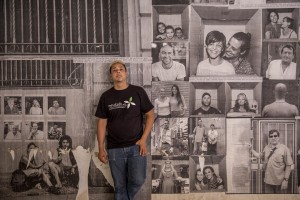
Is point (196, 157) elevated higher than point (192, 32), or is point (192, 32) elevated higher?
point (192, 32)

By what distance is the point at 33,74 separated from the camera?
9.75 ft

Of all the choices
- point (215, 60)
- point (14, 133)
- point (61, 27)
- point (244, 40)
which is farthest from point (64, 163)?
point (244, 40)

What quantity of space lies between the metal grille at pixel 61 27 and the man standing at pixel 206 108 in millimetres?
972

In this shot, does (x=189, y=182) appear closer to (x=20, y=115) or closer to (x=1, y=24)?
(x=20, y=115)

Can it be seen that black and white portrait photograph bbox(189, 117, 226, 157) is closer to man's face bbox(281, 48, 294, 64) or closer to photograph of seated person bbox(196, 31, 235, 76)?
photograph of seated person bbox(196, 31, 235, 76)

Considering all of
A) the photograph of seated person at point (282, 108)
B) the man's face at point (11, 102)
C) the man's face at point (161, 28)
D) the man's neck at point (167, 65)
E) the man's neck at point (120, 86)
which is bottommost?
the photograph of seated person at point (282, 108)

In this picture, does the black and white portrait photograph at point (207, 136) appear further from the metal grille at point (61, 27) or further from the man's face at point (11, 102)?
the man's face at point (11, 102)

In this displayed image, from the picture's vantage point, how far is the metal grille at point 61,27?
2955 millimetres

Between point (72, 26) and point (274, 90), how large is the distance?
2.07 m

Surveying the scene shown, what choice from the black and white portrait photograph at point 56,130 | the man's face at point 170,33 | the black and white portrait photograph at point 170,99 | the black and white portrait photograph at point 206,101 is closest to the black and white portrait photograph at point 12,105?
the black and white portrait photograph at point 56,130

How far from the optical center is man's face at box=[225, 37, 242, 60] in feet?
9.67

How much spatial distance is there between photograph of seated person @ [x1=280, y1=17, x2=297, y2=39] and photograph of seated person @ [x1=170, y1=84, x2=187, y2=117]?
1138 mm

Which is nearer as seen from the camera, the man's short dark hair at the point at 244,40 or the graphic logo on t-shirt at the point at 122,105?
the graphic logo on t-shirt at the point at 122,105

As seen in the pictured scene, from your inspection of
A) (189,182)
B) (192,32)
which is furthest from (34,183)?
(192,32)
